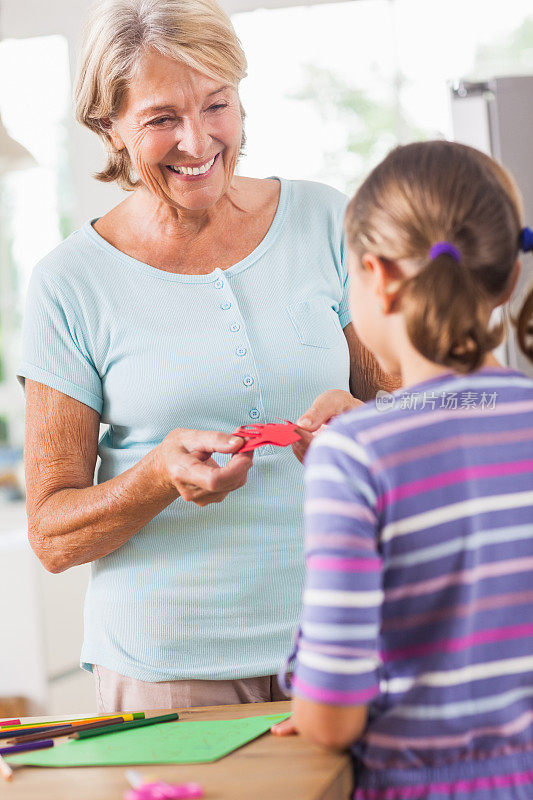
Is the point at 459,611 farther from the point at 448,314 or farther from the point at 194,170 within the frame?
the point at 194,170

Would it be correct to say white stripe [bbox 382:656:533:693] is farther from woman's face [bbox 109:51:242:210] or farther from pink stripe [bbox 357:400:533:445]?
woman's face [bbox 109:51:242:210]

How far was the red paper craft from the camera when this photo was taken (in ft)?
3.81

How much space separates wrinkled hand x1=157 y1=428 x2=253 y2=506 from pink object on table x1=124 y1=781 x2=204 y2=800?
40 centimetres

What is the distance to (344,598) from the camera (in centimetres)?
78

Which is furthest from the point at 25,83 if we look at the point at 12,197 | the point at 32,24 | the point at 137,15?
the point at 137,15

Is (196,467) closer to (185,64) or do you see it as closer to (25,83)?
(185,64)

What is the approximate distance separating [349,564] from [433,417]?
153mm

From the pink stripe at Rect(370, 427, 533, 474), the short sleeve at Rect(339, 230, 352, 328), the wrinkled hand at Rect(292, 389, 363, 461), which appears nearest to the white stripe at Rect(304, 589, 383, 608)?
the pink stripe at Rect(370, 427, 533, 474)

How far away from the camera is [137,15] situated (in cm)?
135

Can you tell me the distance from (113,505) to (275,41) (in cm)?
291

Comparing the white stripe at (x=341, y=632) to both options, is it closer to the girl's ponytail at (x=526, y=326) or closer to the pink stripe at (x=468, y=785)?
the pink stripe at (x=468, y=785)

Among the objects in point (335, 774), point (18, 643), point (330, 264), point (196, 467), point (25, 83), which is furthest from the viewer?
point (25, 83)

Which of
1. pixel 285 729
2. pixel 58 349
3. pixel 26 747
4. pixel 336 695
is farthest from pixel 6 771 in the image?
pixel 58 349

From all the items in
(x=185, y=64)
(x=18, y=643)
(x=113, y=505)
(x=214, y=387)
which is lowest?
(x=18, y=643)
